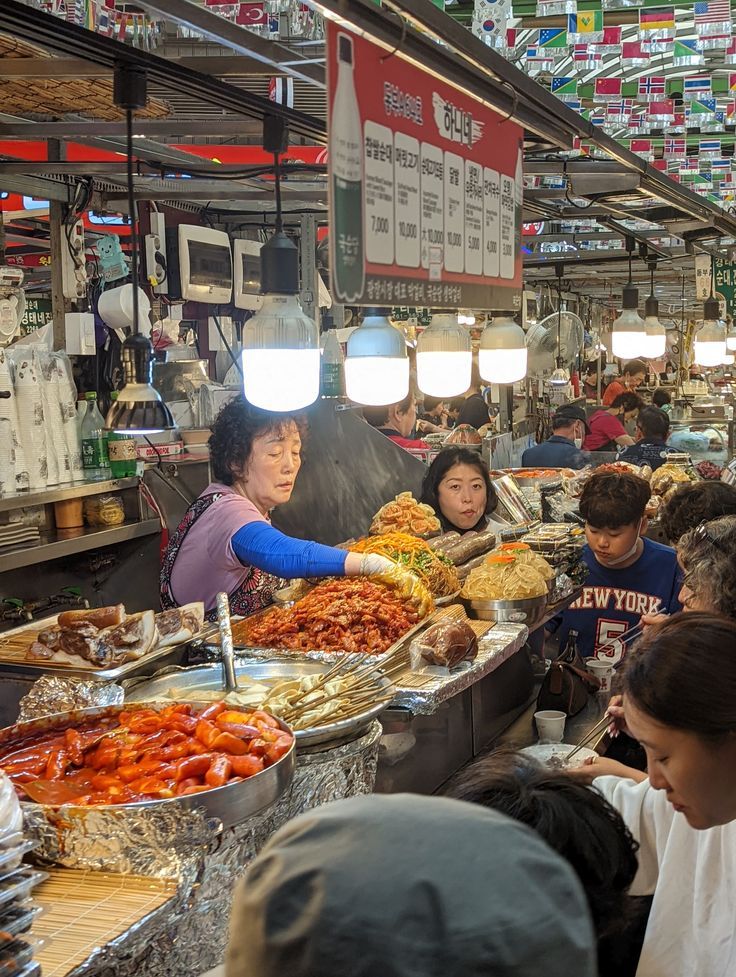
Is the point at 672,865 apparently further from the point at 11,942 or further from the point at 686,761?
the point at 11,942

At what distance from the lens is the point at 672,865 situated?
209 centimetres

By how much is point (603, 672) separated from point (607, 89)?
9.43ft

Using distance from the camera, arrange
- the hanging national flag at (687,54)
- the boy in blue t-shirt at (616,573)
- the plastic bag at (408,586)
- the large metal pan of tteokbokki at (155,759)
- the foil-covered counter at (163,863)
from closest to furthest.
Answer: the foil-covered counter at (163,863), the large metal pan of tteokbokki at (155,759), the plastic bag at (408,586), the hanging national flag at (687,54), the boy in blue t-shirt at (616,573)

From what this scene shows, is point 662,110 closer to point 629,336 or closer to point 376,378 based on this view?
point 376,378

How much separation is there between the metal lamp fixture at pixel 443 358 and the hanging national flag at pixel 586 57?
124cm

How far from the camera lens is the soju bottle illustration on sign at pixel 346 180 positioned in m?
2.36

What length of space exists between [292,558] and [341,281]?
6.00ft

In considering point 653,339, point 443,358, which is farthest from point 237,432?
point 653,339

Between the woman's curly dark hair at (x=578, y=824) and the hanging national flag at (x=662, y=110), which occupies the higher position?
the hanging national flag at (x=662, y=110)

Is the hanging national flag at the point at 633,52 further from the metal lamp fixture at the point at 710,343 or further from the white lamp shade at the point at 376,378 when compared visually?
the metal lamp fixture at the point at 710,343

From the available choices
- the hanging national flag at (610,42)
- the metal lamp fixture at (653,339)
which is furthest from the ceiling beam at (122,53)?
the metal lamp fixture at (653,339)

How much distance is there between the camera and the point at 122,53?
282 centimetres

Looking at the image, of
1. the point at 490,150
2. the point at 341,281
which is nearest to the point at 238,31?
the point at 341,281

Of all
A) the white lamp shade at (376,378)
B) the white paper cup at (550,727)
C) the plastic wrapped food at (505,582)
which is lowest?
the white paper cup at (550,727)
